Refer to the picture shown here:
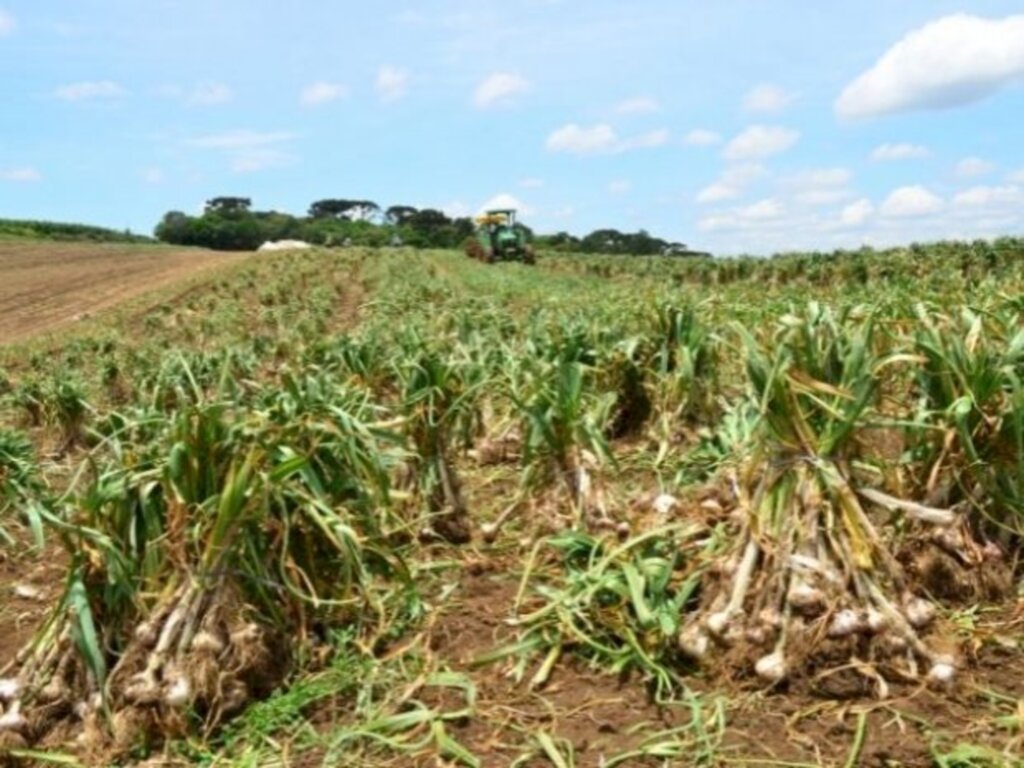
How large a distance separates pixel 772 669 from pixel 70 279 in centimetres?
3322

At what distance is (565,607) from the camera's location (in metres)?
3.15

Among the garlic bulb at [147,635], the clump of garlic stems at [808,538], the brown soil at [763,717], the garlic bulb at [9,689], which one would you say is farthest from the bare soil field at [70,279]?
the clump of garlic stems at [808,538]

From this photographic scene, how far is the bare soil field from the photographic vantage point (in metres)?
23.0

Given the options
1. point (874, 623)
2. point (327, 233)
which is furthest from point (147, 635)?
point (327, 233)

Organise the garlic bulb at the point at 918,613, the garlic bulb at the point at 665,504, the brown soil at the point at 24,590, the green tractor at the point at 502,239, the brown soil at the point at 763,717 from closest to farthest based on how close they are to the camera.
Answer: the brown soil at the point at 763,717
the garlic bulb at the point at 918,613
the garlic bulb at the point at 665,504
the brown soil at the point at 24,590
the green tractor at the point at 502,239

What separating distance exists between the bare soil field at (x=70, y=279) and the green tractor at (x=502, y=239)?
9.45 m

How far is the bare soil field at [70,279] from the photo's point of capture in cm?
2305

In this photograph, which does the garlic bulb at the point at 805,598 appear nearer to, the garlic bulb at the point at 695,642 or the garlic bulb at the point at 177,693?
the garlic bulb at the point at 695,642

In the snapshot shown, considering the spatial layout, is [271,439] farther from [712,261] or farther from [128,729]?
[712,261]

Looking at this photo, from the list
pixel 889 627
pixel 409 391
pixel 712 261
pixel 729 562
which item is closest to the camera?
pixel 889 627

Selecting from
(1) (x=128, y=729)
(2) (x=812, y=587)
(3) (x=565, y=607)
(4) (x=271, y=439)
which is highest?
(4) (x=271, y=439)

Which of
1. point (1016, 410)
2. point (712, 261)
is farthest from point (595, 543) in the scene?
point (712, 261)

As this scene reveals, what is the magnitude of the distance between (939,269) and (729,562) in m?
17.0

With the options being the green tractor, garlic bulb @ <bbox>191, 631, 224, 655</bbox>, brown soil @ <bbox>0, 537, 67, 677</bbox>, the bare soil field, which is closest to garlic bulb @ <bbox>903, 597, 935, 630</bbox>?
garlic bulb @ <bbox>191, 631, 224, 655</bbox>
